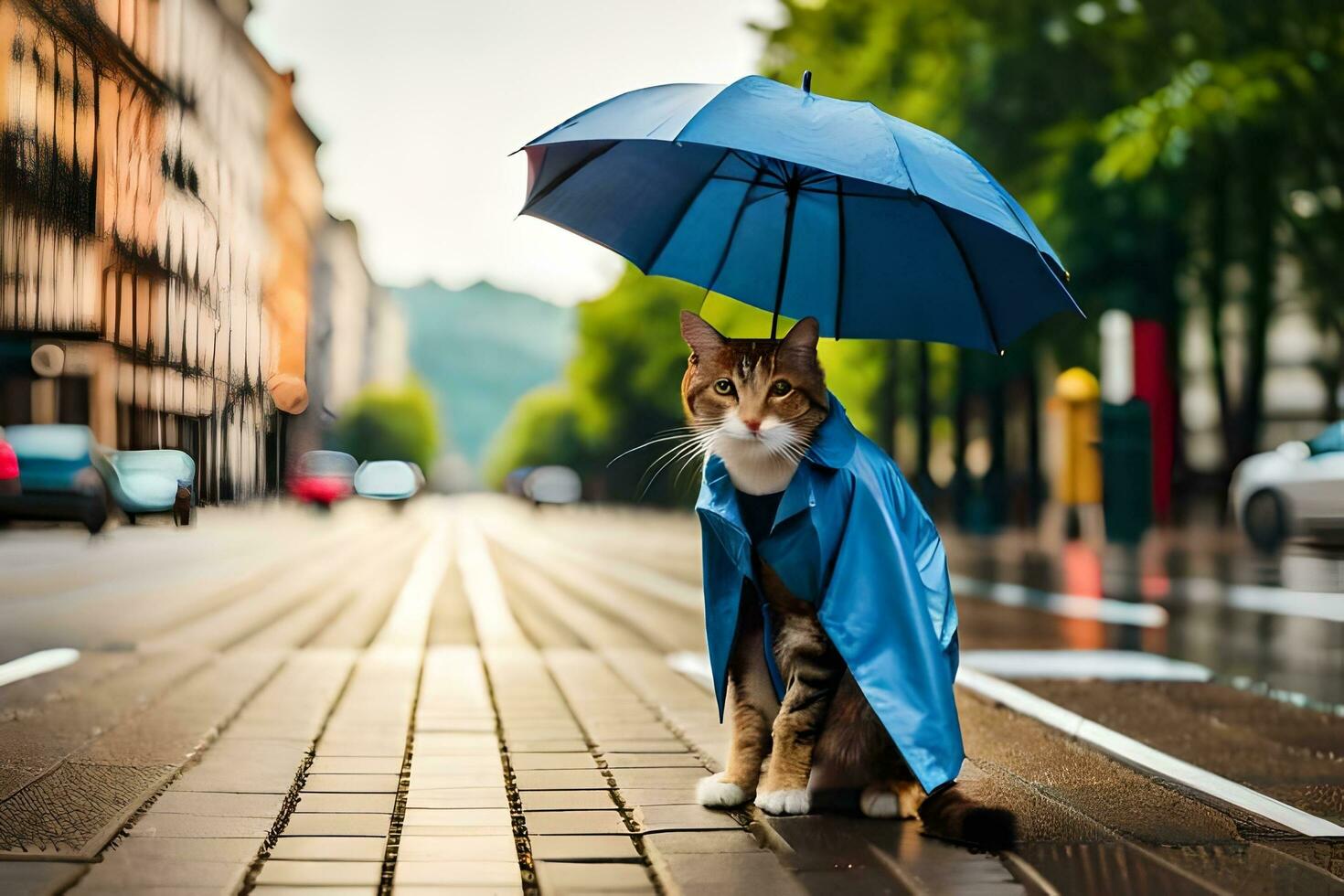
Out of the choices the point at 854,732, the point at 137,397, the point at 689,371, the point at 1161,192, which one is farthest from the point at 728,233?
the point at 1161,192

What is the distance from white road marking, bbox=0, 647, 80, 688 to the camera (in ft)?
21.7

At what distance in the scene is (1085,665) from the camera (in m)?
7.80

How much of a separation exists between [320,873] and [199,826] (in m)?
0.62

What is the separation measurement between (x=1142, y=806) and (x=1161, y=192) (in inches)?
706

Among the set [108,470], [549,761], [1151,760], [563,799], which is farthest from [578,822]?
[1151,760]

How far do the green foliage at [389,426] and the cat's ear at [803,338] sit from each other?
9549 cm

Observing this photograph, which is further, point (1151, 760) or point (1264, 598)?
point (1264, 598)

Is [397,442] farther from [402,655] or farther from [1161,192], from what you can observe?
[402,655]

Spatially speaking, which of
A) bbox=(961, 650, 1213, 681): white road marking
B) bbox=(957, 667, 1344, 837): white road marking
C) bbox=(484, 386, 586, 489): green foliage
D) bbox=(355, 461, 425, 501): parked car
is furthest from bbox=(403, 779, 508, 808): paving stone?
bbox=(484, 386, 586, 489): green foliage

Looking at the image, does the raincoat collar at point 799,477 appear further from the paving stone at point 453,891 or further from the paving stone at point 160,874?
the paving stone at point 160,874

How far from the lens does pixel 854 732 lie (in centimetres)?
388

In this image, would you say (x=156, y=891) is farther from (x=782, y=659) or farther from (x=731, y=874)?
(x=782, y=659)

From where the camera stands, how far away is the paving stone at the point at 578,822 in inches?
146

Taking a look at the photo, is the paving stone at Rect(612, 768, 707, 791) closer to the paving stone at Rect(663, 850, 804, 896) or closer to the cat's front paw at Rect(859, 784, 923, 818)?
the cat's front paw at Rect(859, 784, 923, 818)
